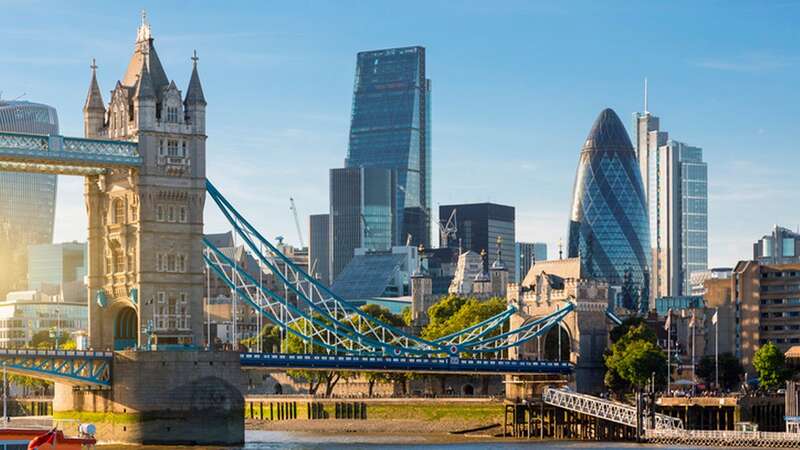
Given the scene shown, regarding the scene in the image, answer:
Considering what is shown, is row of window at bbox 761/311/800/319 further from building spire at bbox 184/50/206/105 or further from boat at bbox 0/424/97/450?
boat at bbox 0/424/97/450

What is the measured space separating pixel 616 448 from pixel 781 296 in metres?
64.6

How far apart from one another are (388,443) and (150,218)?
969 inches

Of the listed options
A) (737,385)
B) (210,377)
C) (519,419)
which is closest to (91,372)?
(210,377)

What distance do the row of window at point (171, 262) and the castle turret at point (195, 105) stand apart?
9.64 meters

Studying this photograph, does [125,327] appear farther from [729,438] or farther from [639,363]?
[729,438]

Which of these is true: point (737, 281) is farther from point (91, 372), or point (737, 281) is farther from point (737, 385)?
point (91, 372)

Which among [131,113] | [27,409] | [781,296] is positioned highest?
[131,113]

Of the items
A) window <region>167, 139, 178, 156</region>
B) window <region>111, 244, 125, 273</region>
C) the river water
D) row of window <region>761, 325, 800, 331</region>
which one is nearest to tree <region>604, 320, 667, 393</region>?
row of window <region>761, 325, 800, 331</region>

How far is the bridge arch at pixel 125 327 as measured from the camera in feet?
473

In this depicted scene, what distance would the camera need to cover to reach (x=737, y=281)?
194 metres

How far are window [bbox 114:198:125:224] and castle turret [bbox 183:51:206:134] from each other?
7.86 meters

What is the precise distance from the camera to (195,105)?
144 metres

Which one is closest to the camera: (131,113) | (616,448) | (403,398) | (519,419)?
(616,448)

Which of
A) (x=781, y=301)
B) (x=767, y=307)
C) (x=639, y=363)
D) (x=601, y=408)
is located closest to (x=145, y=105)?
(x=601, y=408)
